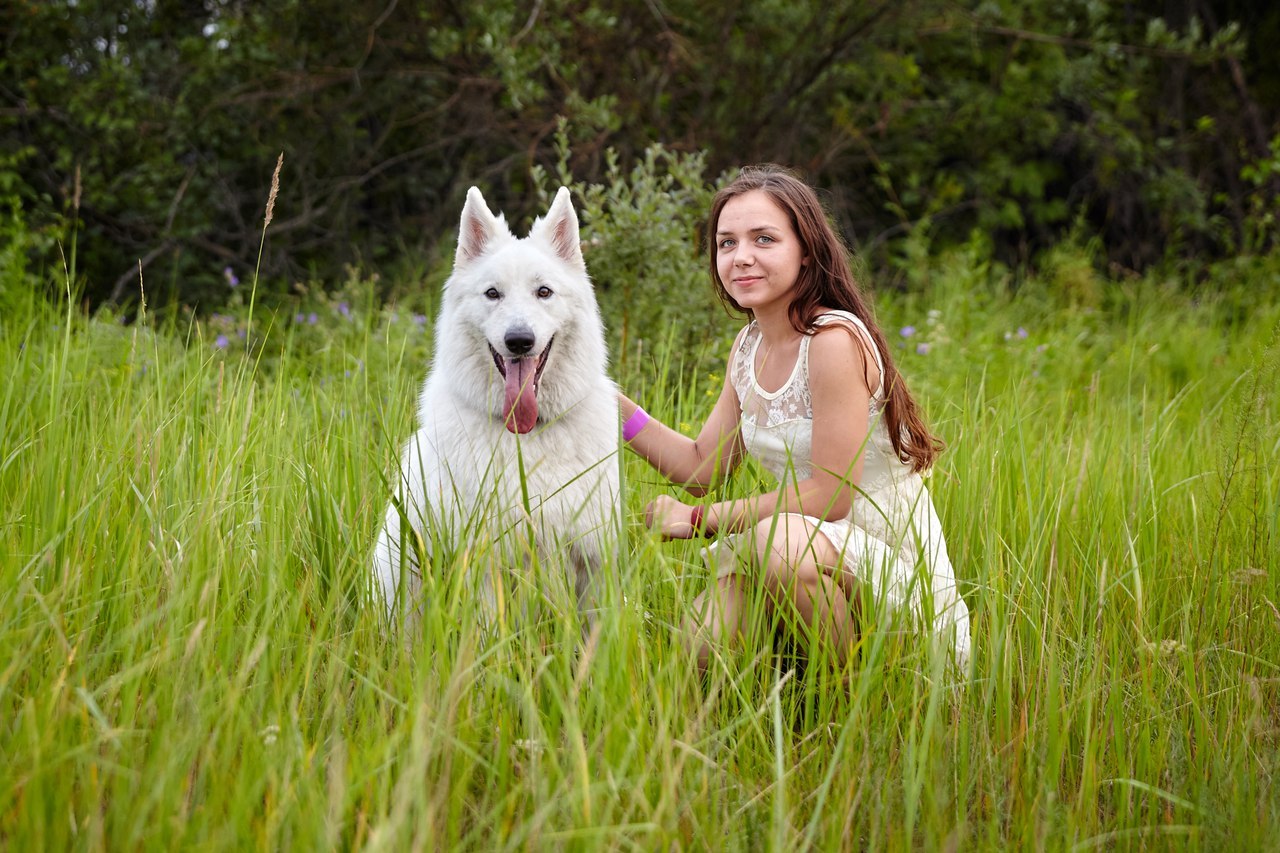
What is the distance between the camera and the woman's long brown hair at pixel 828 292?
111 inches

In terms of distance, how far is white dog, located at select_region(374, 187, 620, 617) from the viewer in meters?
2.87

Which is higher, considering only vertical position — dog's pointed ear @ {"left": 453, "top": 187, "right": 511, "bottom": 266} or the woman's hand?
dog's pointed ear @ {"left": 453, "top": 187, "right": 511, "bottom": 266}

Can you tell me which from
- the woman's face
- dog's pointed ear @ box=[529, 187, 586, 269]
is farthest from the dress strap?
dog's pointed ear @ box=[529, 187, 586, 269]

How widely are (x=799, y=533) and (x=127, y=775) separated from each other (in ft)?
5.21

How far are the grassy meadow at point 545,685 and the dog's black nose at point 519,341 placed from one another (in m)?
0.43

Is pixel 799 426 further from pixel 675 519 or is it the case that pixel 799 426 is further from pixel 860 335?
pixel 675 519

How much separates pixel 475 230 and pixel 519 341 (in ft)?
1.85

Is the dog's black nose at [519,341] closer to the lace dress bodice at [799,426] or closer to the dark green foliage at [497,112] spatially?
the lace dress bodice at [799,426]

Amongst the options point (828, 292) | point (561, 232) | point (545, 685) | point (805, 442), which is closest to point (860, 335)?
point (828, 292)

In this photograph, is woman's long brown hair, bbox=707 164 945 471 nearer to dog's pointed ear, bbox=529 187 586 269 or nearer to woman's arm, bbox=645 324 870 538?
woman's arm, bbox=645 324 870 538

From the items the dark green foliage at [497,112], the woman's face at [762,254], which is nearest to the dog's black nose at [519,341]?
the woman's face at [762,254]

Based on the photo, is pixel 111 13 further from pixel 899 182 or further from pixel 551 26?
pixel 899 182

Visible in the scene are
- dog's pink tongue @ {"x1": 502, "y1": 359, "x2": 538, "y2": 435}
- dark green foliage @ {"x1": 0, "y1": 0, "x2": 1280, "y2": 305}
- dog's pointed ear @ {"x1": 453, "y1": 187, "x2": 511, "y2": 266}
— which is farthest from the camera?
dark green foliage @ {"x1": 0, "y1": 0, "x2": 1280, "y2": 305}

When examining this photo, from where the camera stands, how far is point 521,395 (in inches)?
113
